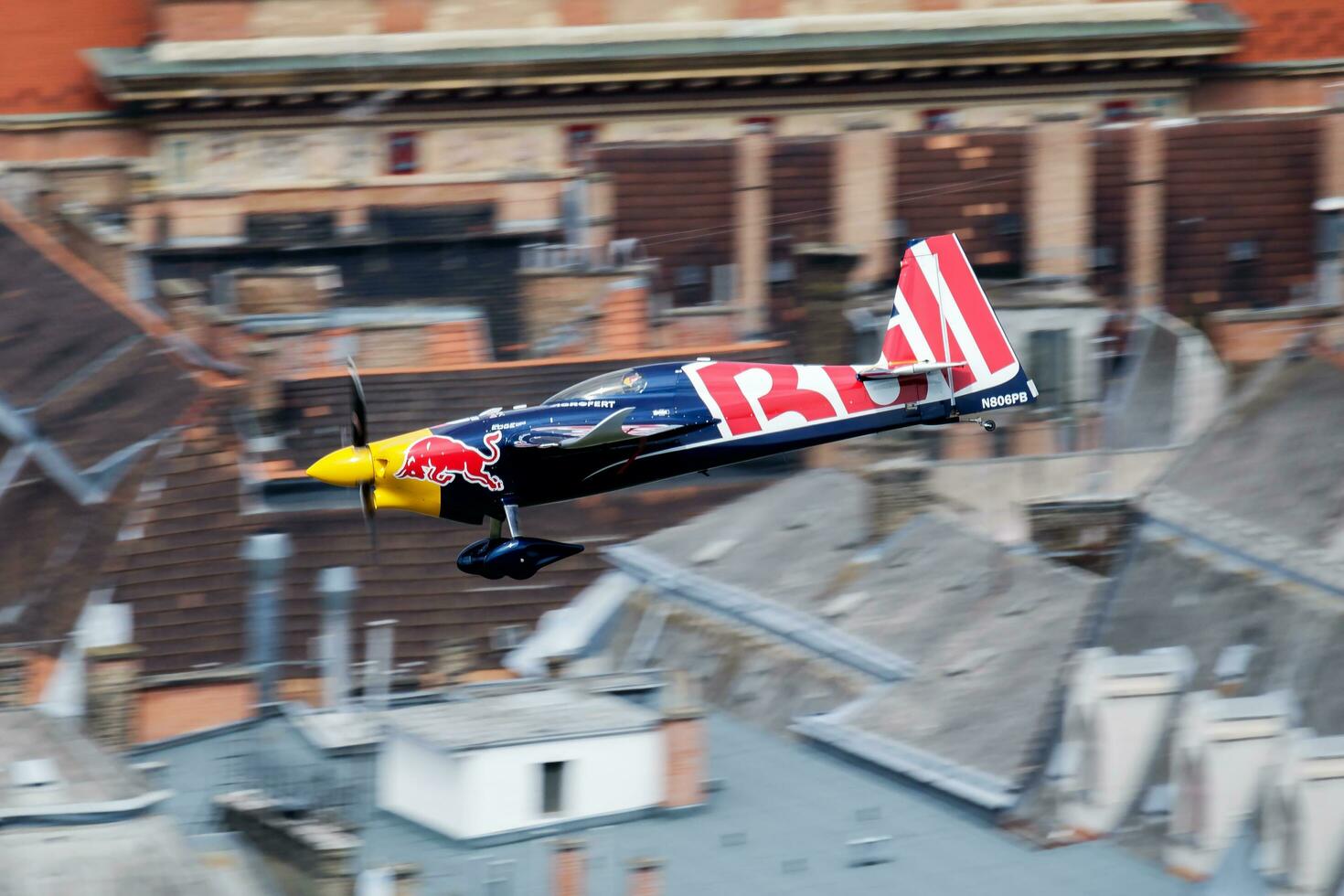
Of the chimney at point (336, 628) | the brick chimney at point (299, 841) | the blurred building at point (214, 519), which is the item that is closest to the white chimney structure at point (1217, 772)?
the brick chimney at point (299, 841)

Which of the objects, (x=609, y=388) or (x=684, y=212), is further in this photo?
(x=684, y=212)

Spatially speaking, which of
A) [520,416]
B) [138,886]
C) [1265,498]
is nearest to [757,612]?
[1265,498]

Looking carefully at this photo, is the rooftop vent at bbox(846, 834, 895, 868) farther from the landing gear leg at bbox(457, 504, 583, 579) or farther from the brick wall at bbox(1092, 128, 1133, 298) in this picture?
the brick wall at bbox(1092, 128, 1133, 298)

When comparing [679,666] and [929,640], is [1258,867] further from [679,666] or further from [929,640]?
[679,666]

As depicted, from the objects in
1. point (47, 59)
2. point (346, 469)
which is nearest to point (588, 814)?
point (346, 469)

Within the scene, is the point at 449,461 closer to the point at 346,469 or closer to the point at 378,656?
the point at 346,469
